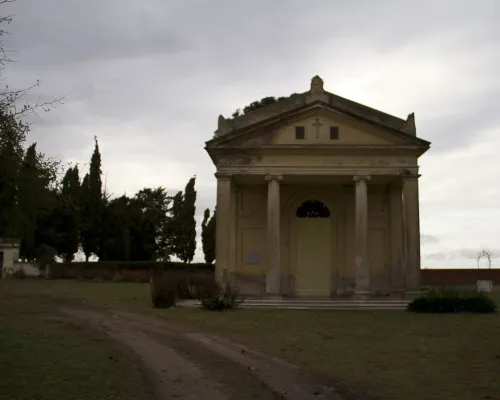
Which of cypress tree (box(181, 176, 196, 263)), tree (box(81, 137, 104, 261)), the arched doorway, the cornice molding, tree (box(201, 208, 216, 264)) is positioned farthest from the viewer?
cypress tree (box(181, 176, 196, 263))

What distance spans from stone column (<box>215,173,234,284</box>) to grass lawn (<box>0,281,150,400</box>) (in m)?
9.83

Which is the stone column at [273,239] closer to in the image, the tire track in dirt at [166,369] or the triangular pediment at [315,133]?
the triangular pediment at [315,133]

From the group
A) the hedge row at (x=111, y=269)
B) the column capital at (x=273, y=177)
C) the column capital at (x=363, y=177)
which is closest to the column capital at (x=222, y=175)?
the column capital at (x=273, y=177)

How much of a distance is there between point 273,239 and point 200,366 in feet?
47.9

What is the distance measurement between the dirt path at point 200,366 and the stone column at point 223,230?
8362 millimetres

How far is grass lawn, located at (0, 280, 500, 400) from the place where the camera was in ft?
28.5

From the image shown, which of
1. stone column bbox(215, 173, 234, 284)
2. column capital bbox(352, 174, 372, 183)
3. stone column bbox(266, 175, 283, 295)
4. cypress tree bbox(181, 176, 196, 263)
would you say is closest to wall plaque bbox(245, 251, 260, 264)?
stone column bbox(215, 173, 234, 284)

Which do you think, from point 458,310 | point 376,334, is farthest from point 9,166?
point 458,310

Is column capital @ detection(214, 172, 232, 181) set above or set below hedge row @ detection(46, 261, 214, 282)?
above

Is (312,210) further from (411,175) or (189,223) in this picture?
(189,223)

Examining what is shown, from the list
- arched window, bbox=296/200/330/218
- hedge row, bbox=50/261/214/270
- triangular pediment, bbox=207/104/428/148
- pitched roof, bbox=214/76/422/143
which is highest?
pitched roof, bbox=214/76/422/143

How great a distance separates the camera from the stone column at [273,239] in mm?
23766

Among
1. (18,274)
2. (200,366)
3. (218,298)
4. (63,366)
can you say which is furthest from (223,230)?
(18,274)

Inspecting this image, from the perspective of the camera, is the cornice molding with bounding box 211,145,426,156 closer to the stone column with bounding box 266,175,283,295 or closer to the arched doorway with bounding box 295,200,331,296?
the stone column with bounding box 266,175,283,295
